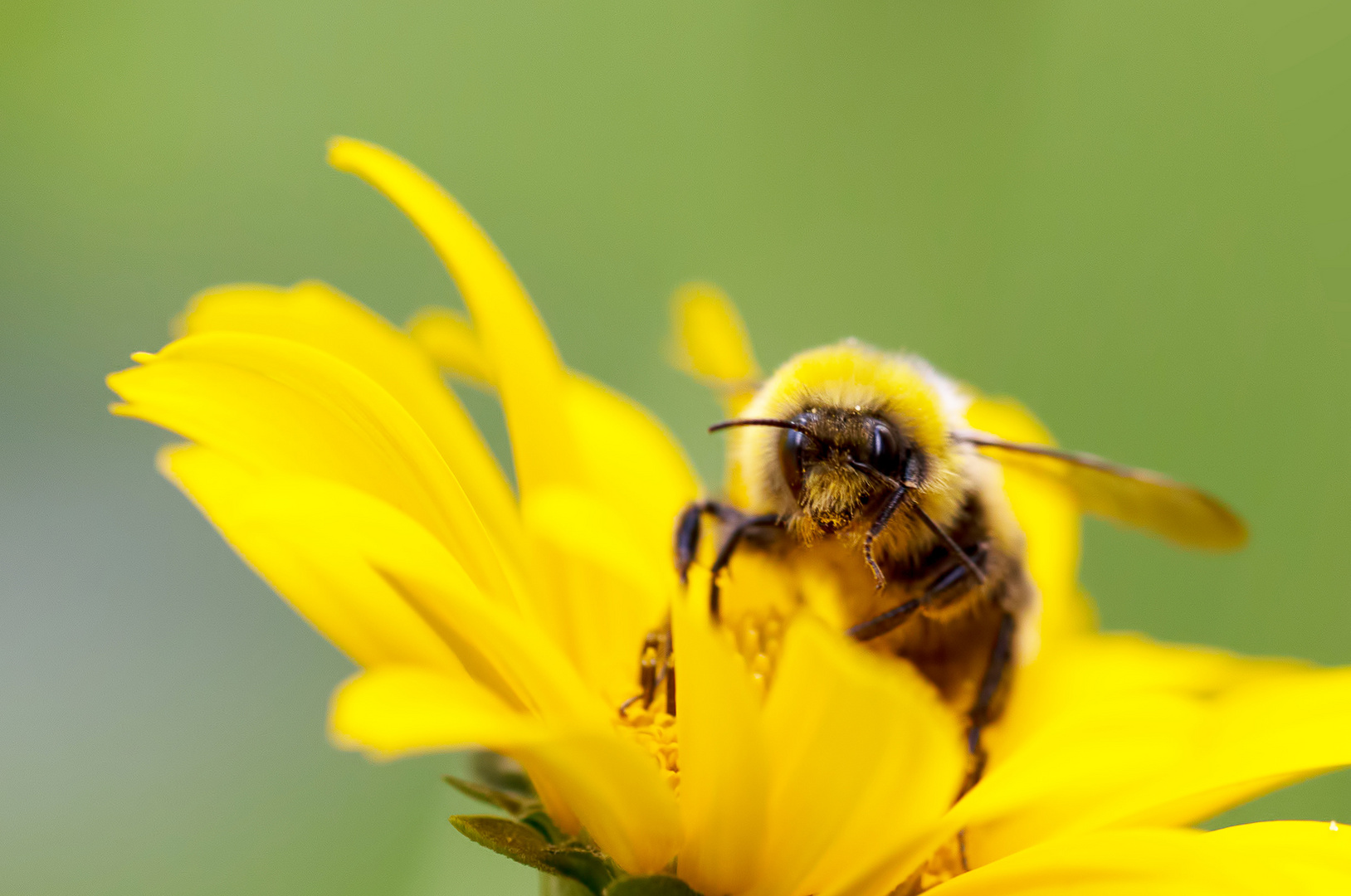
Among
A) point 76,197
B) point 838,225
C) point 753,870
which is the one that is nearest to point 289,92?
point 76,197

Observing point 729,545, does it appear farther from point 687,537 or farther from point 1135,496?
point 1135,496

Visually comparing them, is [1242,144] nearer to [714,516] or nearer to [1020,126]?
[1020,126]

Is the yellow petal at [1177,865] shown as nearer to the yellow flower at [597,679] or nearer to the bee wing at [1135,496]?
the yellow flower at [597,679]

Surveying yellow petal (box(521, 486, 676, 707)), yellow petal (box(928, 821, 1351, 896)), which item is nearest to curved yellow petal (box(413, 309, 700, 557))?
yellow petal (box(521, 486, 676, 707))

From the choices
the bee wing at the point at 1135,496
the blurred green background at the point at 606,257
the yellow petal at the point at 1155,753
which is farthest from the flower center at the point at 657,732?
the blurred green background at the point at 606,257

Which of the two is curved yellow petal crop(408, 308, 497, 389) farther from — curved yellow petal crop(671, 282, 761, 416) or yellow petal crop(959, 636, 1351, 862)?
yellow petal crop(959, 636, 1351, 862)

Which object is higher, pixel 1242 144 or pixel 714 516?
pixel 1242 144
